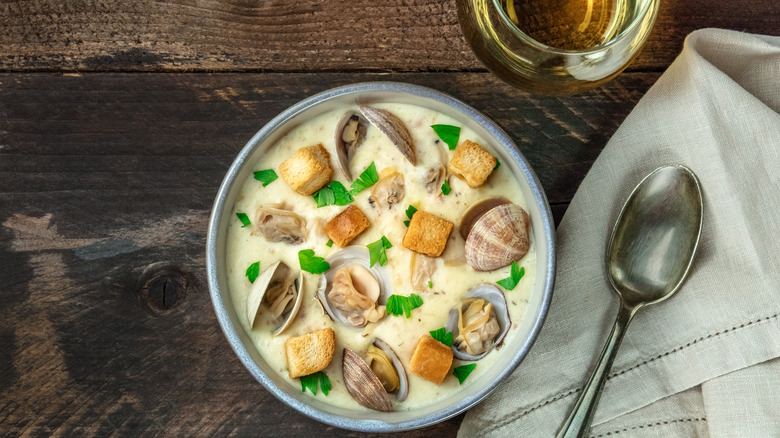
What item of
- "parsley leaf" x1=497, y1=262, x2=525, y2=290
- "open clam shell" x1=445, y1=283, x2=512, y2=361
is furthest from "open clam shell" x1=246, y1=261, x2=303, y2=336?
"parsley leaf" x1=497, y1=262, x2=525, y2=290

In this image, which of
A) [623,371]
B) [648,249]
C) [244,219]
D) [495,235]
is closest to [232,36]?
[244,219]

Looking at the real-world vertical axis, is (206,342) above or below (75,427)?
above

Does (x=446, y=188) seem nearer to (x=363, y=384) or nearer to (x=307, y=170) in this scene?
(x=307, y=170)

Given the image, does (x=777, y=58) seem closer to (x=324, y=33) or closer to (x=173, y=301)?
(x=324, y=33)

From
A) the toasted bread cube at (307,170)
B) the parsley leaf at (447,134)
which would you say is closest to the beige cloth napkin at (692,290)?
the parsley leaf at (447,134)

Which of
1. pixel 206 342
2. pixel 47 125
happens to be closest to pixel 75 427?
pixel 206 342

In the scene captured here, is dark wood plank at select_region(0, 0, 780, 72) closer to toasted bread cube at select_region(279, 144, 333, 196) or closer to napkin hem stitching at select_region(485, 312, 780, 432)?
toasted bread cube at select_region(279, 144, 333, 196)
